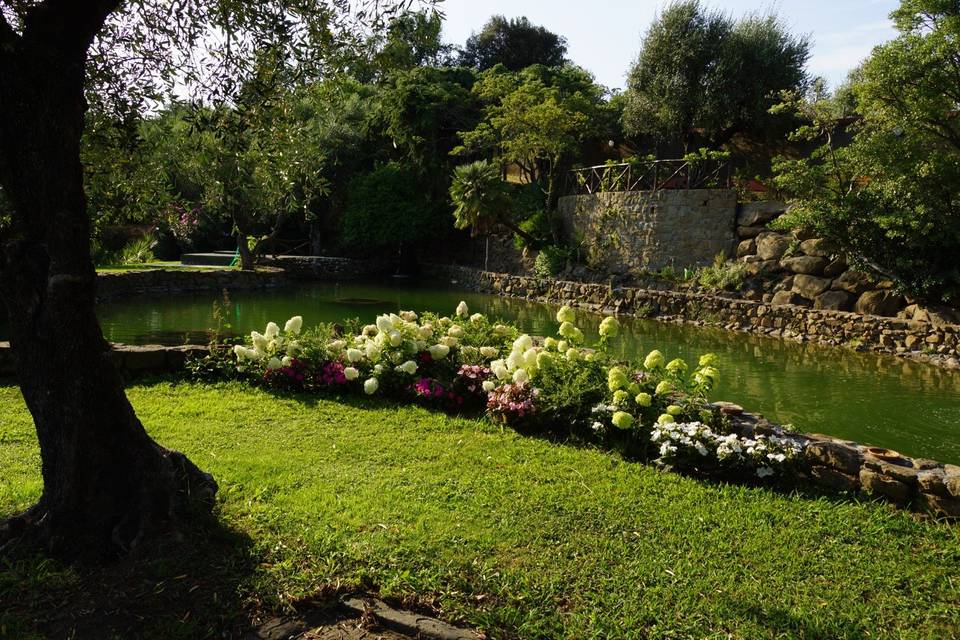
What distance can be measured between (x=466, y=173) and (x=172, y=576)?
72.5 feet

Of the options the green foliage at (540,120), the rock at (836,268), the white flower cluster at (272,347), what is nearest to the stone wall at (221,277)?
the green foliage at (540,120)

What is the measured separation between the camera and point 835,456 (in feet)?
15.2

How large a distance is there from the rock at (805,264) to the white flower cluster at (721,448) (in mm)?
12862

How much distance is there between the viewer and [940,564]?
359 centimetres

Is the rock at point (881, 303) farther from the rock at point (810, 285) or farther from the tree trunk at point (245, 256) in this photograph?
the tree trunk at point (245, 256)

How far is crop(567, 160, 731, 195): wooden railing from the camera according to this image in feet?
66.1

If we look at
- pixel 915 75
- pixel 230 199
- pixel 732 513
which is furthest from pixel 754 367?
pixel 230 199

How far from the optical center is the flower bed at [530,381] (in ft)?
15.7

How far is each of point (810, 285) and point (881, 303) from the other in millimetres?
1730

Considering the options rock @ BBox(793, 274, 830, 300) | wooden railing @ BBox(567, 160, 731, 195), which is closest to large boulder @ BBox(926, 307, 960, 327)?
rock @ BBox(793, 274, 830, 300)

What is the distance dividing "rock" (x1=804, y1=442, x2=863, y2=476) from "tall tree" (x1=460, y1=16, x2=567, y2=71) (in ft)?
122

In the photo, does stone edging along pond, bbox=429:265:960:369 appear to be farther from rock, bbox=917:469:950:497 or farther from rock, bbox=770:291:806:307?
rock, bbox=917:469:950:497

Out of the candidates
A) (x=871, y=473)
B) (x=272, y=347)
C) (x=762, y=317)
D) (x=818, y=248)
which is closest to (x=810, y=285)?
(x=818, y=248)

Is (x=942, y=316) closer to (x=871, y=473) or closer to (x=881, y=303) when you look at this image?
(x=881, y=303)
